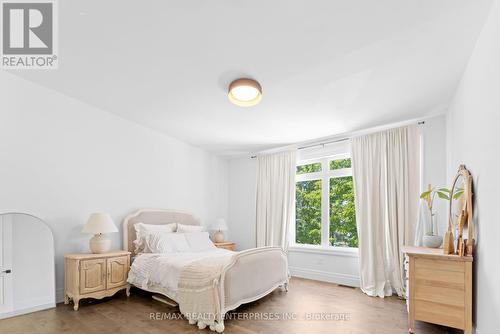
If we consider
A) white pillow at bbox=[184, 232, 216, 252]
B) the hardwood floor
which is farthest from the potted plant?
white pillow at bbox=[184, 232, 216, 252]

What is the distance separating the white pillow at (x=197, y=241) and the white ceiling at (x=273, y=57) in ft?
6.21

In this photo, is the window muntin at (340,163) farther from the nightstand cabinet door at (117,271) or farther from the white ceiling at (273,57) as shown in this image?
the nightstand cabinet door at (117,271)

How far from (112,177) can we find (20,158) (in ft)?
→ 3.89

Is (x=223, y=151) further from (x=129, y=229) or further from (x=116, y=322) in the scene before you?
(x=116, y=322)

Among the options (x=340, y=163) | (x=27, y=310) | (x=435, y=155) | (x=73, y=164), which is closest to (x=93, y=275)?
(x=27, y=310)

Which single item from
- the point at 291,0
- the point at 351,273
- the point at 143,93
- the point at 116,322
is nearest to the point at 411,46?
the point at 291,0

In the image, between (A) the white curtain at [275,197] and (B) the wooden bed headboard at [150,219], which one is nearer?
(B) the wooden bed headboard at [150,219]

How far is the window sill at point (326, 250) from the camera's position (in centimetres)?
478

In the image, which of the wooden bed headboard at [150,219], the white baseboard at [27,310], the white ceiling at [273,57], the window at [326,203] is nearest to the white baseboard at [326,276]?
the window at [326,203]

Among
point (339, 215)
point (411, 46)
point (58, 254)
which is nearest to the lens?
point (411, 46)

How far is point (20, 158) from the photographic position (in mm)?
3715

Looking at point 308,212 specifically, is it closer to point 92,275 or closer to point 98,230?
point 98,230

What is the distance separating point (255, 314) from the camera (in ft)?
11.3

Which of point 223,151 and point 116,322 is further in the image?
point 223,151
